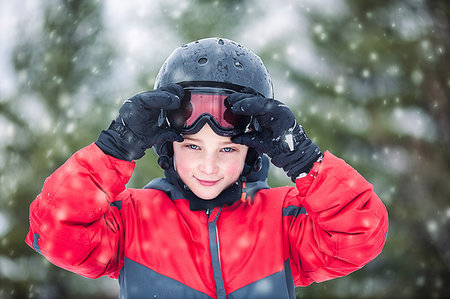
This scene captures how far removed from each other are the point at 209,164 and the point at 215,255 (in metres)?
0.41

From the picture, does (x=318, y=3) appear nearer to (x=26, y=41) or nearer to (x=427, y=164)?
(x=427, y=164)

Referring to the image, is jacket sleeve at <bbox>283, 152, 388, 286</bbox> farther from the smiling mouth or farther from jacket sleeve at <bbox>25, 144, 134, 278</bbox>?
jacket sleeve at <bbox>25, 144, 134, 278</bbox>

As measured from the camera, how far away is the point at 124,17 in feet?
23.9

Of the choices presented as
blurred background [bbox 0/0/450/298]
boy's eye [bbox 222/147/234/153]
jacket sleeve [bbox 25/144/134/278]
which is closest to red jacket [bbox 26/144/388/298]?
jacket sleeve [bbox 25/144/134/278]

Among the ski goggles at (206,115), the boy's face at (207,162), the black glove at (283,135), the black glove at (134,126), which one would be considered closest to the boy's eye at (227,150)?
the boy's face at (207,162)

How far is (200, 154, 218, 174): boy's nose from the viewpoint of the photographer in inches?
75.2

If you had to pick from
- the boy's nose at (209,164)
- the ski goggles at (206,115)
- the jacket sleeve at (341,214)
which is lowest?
the jacket sleeve at (341,214)

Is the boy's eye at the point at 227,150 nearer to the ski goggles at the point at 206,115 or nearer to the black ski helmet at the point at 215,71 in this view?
the ski goggles at the point at 206,115

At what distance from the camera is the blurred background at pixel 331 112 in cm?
588

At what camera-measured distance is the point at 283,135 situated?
1.83m

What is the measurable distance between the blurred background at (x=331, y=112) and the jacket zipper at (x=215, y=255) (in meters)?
4.18

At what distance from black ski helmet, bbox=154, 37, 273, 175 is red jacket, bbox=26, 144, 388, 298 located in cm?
22

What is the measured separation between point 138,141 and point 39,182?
15.1ft

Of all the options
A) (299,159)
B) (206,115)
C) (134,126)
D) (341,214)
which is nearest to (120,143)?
(134,126)
